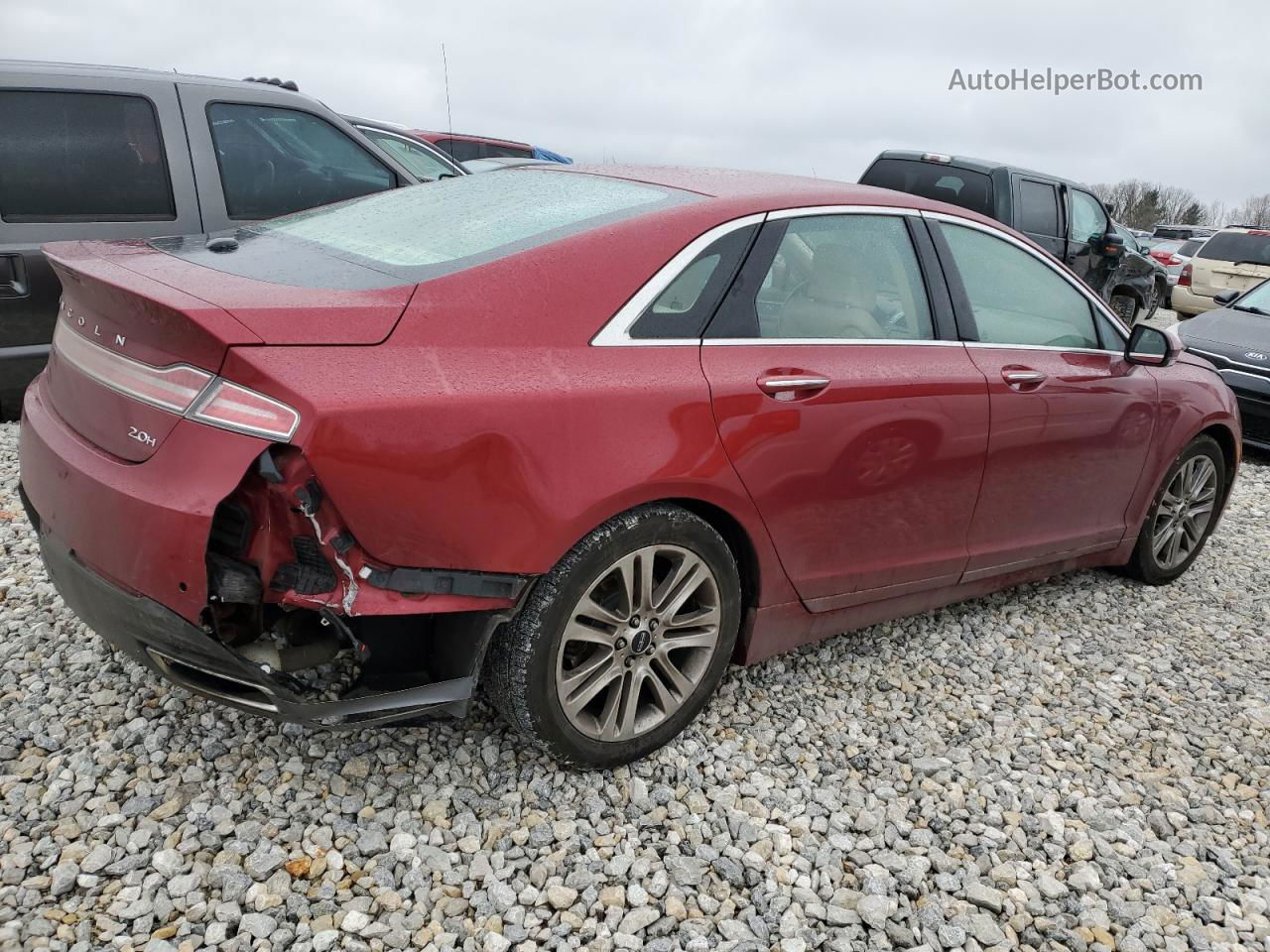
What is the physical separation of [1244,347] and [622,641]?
7.12 meters

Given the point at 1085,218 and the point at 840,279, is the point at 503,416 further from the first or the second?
the point at 1085,218

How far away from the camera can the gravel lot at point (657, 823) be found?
224 centimetres

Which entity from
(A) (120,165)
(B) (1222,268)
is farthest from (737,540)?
(B) (1222,268)

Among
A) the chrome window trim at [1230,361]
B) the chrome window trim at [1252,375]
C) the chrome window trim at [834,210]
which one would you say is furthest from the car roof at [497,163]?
the chrome window trim at [1252,375]

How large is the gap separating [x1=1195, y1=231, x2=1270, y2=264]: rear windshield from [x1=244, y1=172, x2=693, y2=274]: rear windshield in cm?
1351

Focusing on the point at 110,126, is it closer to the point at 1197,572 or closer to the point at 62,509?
the point at 62,509

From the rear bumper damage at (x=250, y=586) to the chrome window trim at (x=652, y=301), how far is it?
0.65 m

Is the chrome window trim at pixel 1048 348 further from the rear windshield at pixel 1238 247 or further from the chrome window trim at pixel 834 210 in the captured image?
the rear windshield at pixel 1238 247

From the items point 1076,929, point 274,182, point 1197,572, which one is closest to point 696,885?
point 1076,929

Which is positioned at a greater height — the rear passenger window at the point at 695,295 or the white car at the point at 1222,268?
the rear passenger window at the point at 695,295

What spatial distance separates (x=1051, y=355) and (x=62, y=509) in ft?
10.5

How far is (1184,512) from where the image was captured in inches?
181

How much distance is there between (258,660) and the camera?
7.43 ft

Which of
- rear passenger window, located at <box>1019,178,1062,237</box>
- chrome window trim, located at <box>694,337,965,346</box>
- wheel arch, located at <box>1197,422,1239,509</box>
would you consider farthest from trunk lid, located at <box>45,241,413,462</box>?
rear passenger window, located at <box>1019,178,1062,237</box>
